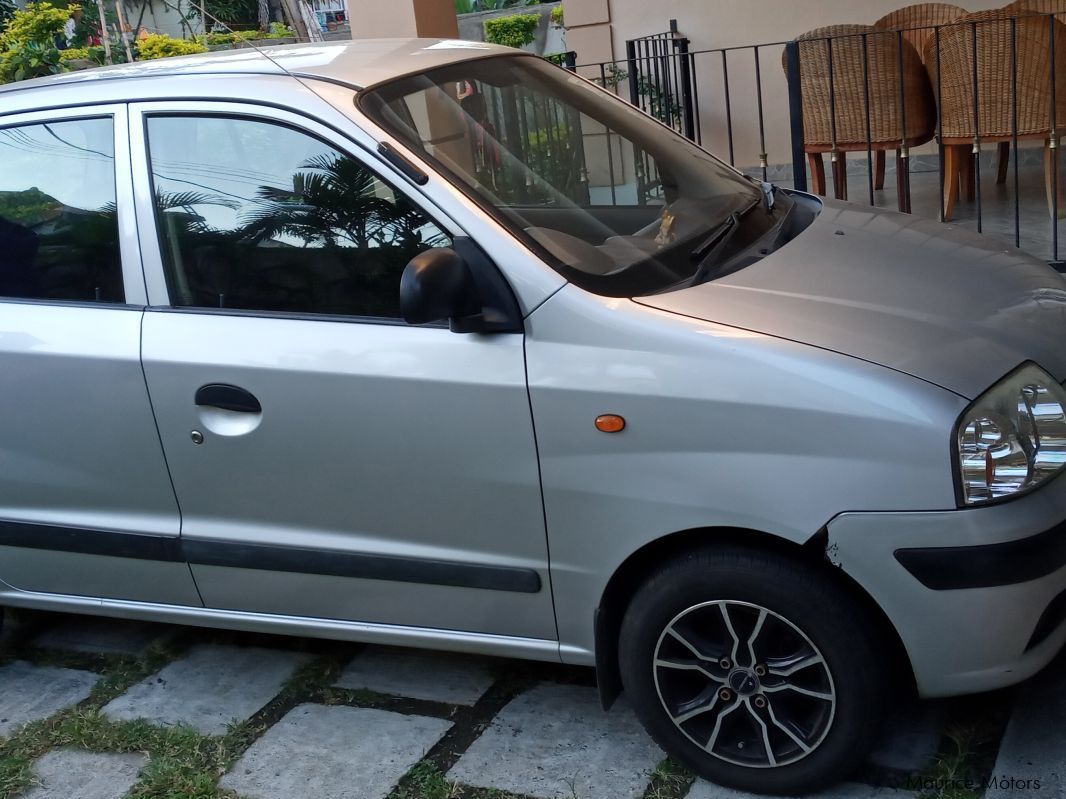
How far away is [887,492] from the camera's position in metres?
2.33

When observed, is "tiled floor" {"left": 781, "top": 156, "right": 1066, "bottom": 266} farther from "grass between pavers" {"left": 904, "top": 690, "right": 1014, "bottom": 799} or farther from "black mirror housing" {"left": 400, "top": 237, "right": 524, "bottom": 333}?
"black mirror housing" {"left": 400, "top": 237, "right": 524, "bottom": 333}

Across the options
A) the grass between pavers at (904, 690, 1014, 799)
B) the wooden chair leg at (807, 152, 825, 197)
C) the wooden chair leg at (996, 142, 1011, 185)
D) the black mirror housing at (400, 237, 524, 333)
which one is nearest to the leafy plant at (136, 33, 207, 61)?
the wooden chair leg at (807, 152, 825, 197)

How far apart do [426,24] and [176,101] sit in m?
5.04

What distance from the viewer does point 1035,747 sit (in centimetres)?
272

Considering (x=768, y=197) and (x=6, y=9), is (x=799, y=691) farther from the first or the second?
(x=6, y=9)

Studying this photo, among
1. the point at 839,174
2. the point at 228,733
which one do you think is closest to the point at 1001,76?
the point at 839,174

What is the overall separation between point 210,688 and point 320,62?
185 centimetres

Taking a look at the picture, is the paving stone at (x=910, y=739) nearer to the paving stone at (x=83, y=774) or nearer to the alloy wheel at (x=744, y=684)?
the alloy wheel at (x=744, y=684)

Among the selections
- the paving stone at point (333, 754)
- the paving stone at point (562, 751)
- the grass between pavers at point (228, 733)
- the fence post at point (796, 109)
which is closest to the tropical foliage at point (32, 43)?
the fence post at point (796, 109)

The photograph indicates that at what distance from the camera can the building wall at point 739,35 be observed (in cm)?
959

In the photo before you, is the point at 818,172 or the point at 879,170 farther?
the point at 879,170

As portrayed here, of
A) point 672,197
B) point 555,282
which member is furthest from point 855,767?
point 672,197

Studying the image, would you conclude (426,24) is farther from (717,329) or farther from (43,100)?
(717,329)

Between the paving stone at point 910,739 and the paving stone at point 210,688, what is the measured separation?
67.4 inches
